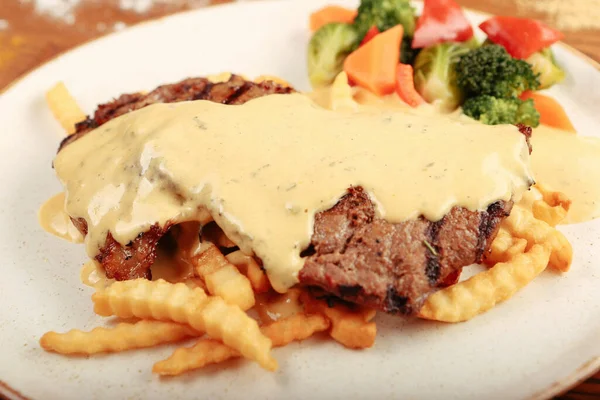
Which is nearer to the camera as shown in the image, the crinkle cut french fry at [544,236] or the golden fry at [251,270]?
the golden fry at [251,270]

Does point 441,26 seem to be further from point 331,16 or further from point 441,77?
point 331,16

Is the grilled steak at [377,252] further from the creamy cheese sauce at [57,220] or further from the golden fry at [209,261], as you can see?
the creamy cheese sauce at [57,220]

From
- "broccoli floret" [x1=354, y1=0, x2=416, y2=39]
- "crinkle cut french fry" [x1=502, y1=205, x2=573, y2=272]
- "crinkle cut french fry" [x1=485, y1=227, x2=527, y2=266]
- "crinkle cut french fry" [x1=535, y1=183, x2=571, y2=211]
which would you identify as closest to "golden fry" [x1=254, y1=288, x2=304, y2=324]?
"crinkle cut french fry" [x1=485, y1=227, x2=527, y2=266]

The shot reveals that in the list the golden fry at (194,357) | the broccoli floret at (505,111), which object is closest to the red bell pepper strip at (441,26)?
the broccoli floret at (505,111)

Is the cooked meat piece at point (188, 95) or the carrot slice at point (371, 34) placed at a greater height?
the cooked meat piece at point (188, 95)

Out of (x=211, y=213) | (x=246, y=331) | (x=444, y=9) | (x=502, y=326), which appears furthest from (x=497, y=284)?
(x=444, y=9)

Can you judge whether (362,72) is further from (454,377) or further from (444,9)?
(454,377)
